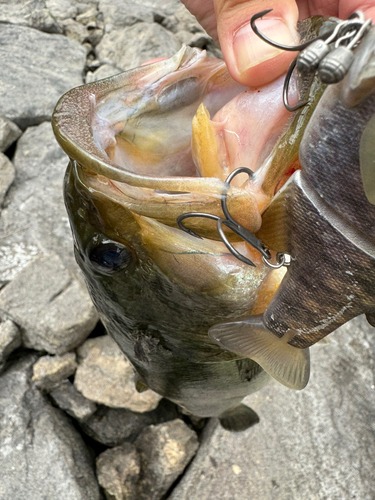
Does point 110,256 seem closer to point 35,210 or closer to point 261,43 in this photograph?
point 261,43

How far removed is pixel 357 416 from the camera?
253 cm

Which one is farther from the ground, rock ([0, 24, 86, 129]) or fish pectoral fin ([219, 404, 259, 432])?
rock ([0, 24, 86, 129])

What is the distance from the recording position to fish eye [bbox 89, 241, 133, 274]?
1029mm

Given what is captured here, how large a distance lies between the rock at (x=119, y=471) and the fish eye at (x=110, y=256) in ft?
5.98

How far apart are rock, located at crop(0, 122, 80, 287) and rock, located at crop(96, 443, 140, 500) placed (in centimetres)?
103

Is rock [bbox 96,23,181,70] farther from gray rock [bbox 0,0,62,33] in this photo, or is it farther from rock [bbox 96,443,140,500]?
rock [bbox 96,443,140,500]

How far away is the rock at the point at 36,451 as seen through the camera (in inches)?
91.0

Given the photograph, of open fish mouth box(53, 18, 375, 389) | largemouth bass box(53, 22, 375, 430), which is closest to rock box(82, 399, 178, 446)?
largemouth bass box(53, 22, 375, 430)

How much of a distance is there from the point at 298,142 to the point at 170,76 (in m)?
0.44

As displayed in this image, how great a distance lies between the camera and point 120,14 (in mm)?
4488

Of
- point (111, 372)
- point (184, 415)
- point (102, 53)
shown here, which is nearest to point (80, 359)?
point (111, 372)

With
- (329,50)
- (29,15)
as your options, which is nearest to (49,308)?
(329,50)

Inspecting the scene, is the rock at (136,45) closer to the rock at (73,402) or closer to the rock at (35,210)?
the rock at (35,210)

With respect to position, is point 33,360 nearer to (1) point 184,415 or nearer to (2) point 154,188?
(1) point 184,415
